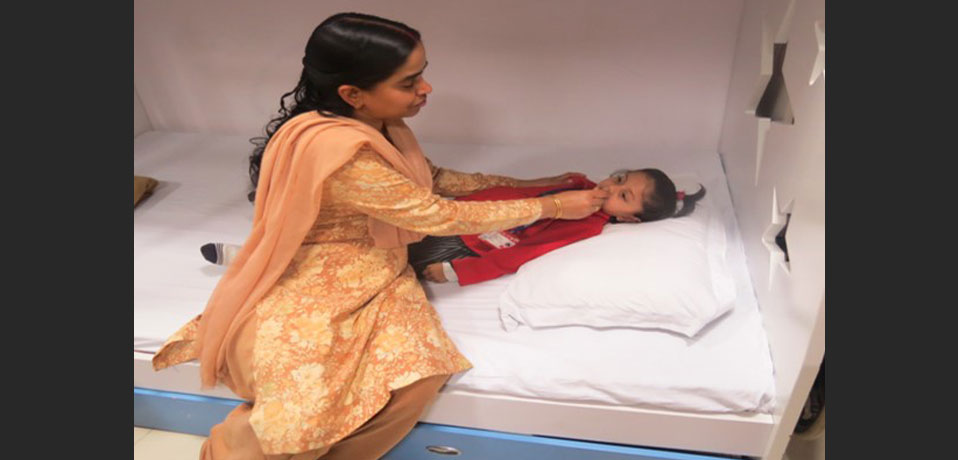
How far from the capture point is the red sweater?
1619 millimetres

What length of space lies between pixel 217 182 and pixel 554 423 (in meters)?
1.48

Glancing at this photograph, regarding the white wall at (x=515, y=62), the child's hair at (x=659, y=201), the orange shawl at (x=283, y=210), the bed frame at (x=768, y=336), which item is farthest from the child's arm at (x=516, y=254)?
the white wall at (x=515, y=62)

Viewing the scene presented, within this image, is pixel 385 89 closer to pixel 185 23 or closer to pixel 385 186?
pixel 385 186

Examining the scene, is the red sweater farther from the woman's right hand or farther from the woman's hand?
the woman's hand

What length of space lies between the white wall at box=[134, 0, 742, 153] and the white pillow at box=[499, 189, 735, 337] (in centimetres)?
72

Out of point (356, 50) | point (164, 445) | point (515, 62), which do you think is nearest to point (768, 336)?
point (356, 50)

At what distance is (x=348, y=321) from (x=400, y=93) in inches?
18.9

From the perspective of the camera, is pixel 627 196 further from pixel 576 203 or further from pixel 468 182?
pixel 468 182

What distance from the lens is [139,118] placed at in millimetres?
2621

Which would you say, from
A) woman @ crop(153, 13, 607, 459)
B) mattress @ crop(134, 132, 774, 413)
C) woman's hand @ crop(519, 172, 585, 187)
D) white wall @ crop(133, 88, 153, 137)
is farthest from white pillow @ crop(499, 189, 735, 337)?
white wall @ crop(133, 88, 153, 137)

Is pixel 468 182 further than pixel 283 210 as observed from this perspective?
Yes

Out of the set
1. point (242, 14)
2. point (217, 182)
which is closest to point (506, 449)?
point (217, 182)

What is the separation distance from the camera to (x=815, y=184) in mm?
1057

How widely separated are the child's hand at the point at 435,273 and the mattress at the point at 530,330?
18 millimetres
